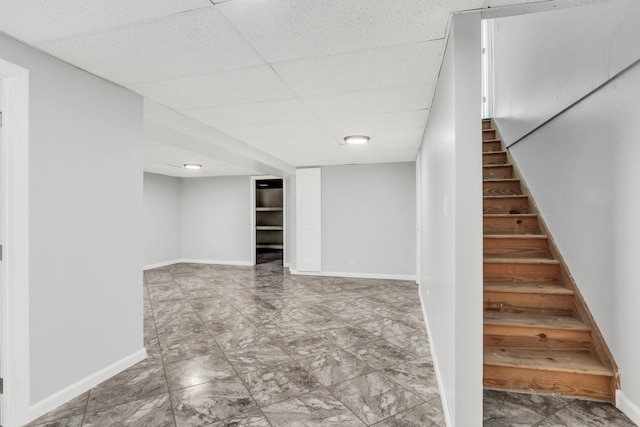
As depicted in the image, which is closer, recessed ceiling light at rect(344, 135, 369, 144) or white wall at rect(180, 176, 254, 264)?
recessed ceiling light at rect(344, 135, 369, 144)

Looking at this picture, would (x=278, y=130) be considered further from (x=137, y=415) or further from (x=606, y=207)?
(x=606, y=207)

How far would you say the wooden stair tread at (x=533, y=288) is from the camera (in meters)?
2.56

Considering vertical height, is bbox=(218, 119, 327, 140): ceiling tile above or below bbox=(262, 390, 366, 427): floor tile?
above

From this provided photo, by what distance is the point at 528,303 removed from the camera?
2.64 meters

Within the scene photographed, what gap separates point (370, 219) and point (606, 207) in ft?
14.4

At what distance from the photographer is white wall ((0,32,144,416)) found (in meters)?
2.00

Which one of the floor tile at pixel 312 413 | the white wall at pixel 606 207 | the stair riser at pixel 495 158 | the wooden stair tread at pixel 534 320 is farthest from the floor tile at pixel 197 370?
the stair riser at pixel 495 158

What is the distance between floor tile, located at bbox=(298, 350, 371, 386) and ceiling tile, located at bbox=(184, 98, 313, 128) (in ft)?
7.38

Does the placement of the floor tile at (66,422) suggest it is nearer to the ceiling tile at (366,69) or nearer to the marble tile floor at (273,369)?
the marble tile floor at (273,369)

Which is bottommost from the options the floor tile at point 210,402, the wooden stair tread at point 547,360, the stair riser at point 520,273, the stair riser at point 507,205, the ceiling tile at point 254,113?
the floor tile at point 210,402

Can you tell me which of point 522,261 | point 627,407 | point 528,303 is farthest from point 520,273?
point 627,407

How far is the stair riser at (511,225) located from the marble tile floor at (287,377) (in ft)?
4.24

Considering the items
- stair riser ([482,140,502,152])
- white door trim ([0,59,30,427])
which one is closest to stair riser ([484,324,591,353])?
stair riser ([482,140,502,152])

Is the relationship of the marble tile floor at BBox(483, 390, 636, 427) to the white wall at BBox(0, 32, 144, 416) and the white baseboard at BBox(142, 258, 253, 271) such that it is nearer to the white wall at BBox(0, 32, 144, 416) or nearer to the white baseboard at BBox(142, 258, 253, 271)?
the white wall at BBox(0, 32, 144, 416)
